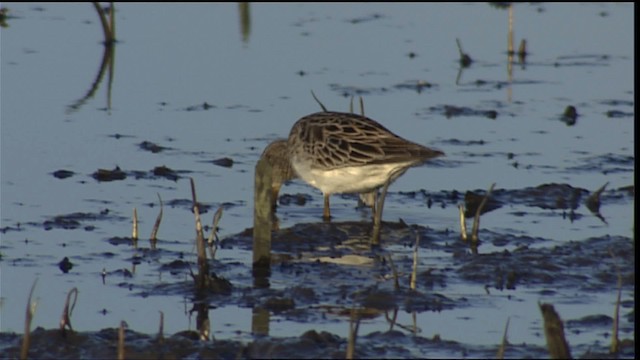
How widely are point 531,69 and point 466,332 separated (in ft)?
25.5

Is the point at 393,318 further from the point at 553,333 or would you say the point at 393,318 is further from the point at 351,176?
the point at 351,176

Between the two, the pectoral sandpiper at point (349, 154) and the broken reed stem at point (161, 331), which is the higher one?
the pectoral sandpiper at point (349, 154)

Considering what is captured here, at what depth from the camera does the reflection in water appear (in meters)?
13.0

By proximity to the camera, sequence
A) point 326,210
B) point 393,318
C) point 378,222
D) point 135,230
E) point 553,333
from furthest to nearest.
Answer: point 326,210, point 378,222, point 135,230, point 393,318, point 553,333

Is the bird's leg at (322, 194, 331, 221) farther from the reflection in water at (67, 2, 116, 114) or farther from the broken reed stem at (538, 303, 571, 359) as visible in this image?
the broken reed stem at (538, 303, 571, 359)

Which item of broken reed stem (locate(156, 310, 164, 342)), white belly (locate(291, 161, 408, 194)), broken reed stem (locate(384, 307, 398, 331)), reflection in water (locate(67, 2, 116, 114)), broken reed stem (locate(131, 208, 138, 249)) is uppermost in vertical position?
reflection in water (locate(67, 2, 116, 114))

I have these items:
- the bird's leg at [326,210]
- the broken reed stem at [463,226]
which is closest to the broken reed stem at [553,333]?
the broken reed stem at [463,226]

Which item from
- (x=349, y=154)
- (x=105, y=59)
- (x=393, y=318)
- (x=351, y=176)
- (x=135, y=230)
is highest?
(x=105, y=59)

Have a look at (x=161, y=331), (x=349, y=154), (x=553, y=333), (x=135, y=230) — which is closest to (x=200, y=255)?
(x=161, y=331)

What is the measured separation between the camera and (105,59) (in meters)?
14.7

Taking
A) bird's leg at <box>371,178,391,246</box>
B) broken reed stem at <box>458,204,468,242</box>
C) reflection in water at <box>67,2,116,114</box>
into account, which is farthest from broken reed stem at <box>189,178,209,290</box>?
reflection in water at <box>67,2,116,114</box>

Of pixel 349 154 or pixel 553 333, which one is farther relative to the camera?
pixel 349 154

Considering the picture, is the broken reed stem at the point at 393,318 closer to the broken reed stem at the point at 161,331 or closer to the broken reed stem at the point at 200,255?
the broken reed stem at the point at 200,255

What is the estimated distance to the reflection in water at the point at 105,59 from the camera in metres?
13.0
